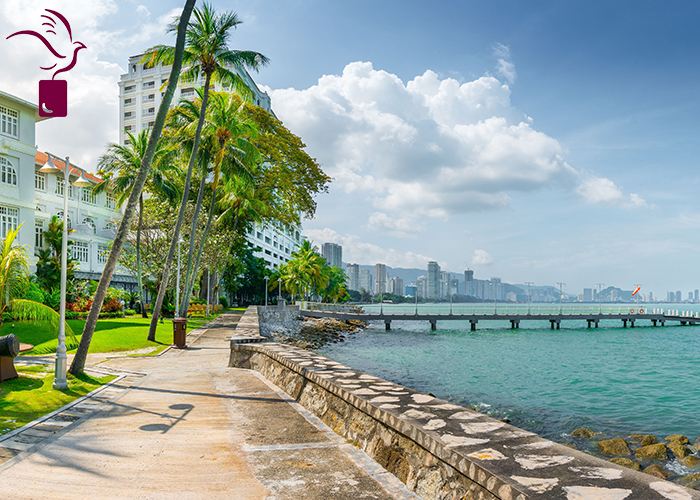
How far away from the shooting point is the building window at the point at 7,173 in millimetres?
27341

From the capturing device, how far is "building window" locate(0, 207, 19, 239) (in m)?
27.1

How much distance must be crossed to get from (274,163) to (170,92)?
19065 mm

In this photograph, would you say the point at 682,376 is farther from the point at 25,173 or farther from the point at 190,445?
the point at 25,173

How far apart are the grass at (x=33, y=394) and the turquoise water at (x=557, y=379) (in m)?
11.1

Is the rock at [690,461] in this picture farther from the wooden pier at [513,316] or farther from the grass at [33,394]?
the wooden pier at [513,316]

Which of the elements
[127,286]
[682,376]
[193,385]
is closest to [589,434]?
[193,385]

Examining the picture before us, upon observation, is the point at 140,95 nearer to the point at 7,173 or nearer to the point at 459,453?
the point at 7,173

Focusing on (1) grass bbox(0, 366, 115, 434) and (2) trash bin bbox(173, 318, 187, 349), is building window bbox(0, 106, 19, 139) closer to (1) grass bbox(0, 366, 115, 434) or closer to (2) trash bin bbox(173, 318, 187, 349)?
(2) trash bin bbox(173, 318, 187, 349)

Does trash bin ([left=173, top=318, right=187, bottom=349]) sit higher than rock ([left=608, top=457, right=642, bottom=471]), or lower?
higher

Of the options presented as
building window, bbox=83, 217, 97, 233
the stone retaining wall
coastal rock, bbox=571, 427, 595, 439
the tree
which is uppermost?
building window, bbox=83, 217, 97, 233

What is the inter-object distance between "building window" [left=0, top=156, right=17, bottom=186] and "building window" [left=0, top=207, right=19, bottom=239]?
157 cm

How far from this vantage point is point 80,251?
37.1 metres

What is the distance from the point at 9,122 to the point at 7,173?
3.00m

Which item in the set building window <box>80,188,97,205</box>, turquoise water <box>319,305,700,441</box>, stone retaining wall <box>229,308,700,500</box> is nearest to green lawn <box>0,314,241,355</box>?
turquoise water <box>319,305,700,441</box>
